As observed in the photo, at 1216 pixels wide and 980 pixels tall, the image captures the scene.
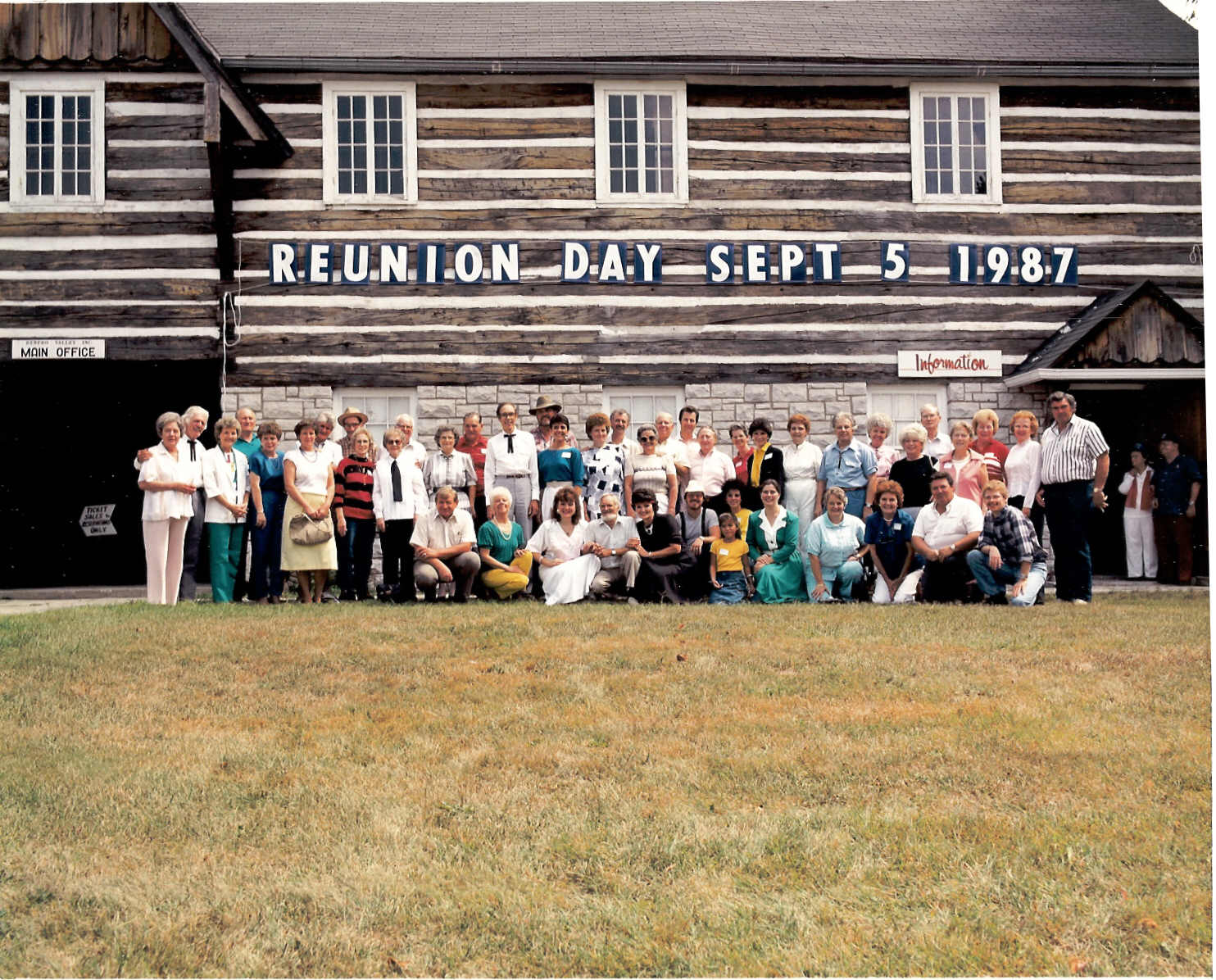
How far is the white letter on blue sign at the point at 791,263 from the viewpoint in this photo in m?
13.9

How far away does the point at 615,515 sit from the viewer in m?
10.4

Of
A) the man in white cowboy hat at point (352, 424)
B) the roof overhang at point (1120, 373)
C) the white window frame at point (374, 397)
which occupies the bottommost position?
the man in white cowboy hat at point (352, 424)

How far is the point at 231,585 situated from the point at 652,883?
24.2ft

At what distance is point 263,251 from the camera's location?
13578 mm

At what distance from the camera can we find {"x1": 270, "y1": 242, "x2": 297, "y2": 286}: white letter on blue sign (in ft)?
44.5

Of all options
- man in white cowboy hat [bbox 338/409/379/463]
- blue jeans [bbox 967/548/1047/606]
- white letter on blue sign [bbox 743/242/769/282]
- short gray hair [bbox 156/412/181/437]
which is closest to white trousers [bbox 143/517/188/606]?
short gray hair [bbox 156/412/181/437]

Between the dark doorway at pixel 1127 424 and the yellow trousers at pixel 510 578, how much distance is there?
6944 millimetres

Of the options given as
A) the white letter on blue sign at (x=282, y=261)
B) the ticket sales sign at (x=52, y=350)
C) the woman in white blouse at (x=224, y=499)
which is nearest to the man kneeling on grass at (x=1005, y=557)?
the woman in white blouse at (x=224, y=499)

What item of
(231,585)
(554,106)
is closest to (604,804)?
(231,585)

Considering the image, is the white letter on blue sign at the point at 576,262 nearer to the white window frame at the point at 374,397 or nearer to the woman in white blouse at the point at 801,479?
the white window frame at the point at 374,397

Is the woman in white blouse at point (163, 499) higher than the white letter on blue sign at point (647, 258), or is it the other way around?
the white letter on blue sign at point (647, 258)

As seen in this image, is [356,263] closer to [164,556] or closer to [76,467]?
[164,556]

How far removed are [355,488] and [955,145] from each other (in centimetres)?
805

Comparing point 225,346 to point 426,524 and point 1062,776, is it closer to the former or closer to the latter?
point 426,524
